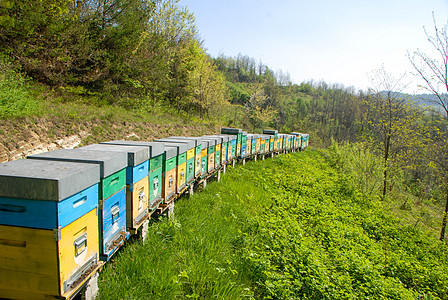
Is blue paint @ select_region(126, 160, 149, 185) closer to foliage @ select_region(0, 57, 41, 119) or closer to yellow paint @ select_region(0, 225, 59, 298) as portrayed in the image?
yellow paint @ select_region(0, 225, 59, 298)

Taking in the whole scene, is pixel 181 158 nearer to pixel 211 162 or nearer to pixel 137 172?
pixel 137 172

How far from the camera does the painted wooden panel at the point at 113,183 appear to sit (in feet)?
8.98

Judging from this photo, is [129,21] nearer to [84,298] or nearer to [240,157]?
[240,157]

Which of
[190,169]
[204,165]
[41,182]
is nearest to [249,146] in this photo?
[204,165]

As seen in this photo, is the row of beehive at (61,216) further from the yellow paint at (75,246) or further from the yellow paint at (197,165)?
the yellow paint at (197,165)

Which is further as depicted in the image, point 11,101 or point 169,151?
point 11,101

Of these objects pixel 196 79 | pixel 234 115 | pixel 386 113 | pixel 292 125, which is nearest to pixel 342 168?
pixel 386 113

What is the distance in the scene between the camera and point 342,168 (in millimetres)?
14523

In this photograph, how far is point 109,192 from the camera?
2848mm

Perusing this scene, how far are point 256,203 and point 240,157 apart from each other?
437cm

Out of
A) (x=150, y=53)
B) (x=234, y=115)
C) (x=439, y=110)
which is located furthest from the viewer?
(x=234, y=115)

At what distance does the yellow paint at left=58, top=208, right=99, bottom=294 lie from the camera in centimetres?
215

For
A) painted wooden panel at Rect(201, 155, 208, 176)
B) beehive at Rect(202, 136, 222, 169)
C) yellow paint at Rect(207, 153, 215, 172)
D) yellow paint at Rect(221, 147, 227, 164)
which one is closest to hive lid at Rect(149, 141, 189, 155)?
painted wooden panel at Rect(201, 155, 208, 176)

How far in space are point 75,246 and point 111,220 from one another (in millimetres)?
635
